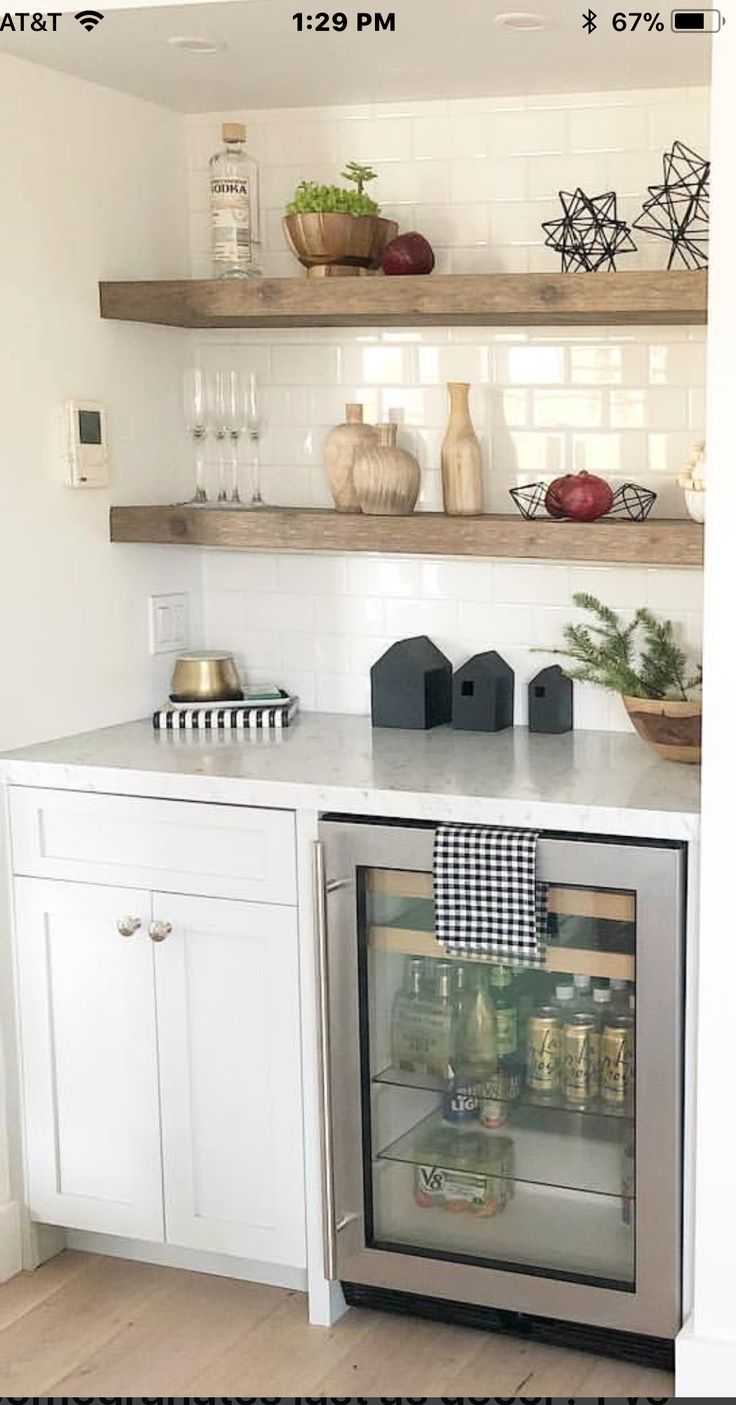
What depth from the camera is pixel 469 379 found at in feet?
11.8

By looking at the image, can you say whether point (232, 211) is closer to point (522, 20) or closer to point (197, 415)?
point (197, 415)

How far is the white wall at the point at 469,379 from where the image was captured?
135 inches

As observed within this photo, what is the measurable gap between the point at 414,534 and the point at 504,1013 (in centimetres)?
90

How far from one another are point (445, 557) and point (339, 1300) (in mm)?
1402

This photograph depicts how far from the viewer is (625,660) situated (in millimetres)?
3295

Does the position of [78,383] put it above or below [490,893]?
above

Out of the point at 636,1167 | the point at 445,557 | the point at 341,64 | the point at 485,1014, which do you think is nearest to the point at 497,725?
the point at 445,557

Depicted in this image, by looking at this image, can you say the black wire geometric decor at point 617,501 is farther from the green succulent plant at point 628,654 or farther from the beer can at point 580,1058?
the beer can at point 580,1058

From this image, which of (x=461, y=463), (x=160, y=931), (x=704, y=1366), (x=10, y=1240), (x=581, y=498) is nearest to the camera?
(x=704, y=1366)

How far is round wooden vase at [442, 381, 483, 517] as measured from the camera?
348 centimetres

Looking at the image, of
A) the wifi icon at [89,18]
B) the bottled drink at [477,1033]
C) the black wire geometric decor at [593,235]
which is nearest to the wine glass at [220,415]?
the black wire geometric decor at [593,235]

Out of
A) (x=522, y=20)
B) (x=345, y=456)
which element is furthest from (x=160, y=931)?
(x=522, y=20)

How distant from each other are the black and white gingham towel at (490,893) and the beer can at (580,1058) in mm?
138

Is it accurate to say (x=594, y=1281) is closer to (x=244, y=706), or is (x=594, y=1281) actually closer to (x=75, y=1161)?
(x=75, y=1161)
